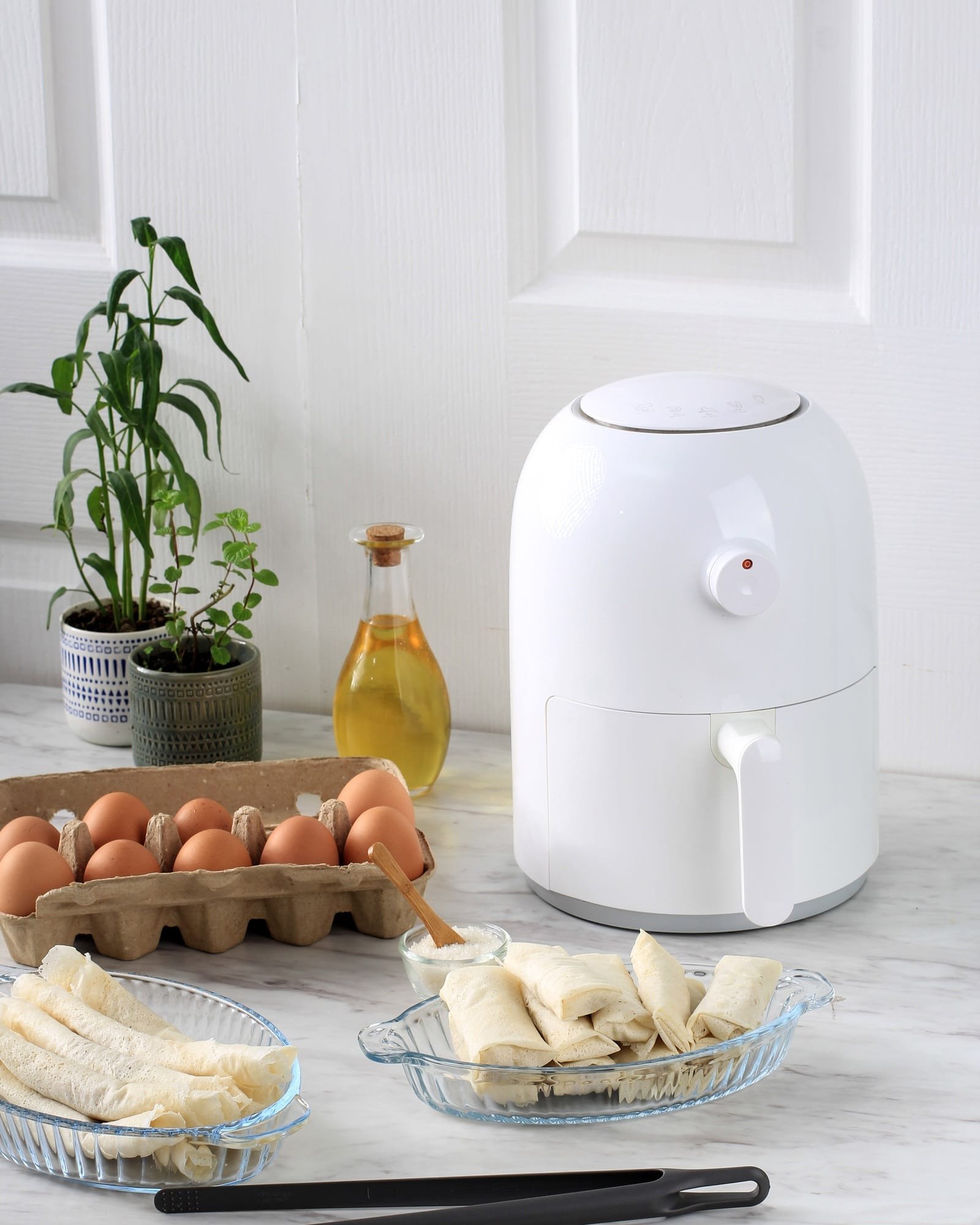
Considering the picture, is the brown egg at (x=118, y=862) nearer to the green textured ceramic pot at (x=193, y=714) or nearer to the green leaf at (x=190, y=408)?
the green textured ceramic pot at (x=193, y=714)

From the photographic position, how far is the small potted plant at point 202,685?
1.11 metres

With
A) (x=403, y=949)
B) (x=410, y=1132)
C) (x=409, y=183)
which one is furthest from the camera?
(x=409, y=183)

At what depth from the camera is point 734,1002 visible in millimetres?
754

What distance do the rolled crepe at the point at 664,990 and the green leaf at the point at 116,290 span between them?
60 cm

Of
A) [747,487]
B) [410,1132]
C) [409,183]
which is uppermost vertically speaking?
[409,183]

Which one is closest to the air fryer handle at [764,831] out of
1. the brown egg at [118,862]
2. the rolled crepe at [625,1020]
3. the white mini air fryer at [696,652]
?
the white mini air fryer at [696,652]

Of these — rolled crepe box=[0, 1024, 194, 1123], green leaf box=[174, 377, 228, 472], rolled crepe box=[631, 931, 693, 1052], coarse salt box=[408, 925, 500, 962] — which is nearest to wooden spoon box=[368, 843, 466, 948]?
coarse salt box=[408, 925, 500, 962]

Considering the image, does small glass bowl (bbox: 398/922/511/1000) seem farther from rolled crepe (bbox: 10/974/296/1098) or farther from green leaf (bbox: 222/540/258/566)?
green leaf (bbox: 222/540/258/566)

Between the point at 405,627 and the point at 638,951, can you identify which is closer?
the point at 638,951

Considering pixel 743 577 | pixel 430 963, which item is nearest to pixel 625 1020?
pixel 430 963

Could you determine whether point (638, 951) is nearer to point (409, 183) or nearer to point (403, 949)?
point (403, 949)

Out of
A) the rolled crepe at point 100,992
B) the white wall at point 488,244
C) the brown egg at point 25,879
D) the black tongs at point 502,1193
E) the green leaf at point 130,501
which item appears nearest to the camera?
the black tongs at point 502,1193

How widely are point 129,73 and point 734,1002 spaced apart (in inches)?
34.3

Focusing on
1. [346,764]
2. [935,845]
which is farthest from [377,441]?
[935,845]
